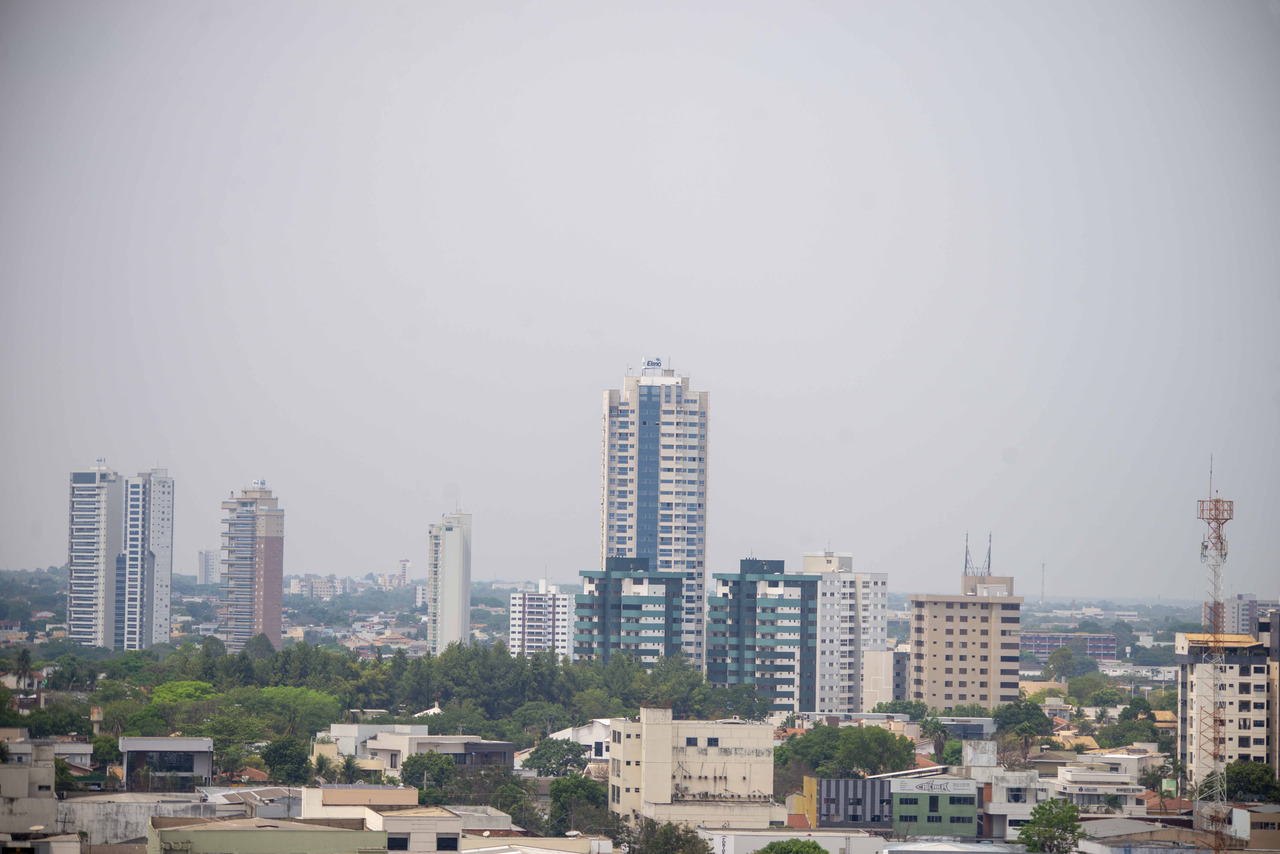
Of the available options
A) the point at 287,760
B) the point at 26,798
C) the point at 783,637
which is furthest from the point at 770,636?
the point at 26,798

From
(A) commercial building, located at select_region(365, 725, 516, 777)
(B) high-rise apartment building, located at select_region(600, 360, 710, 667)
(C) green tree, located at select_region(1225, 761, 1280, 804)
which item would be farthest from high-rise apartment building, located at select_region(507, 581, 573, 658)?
(C) green tree, located at select_region(1225, 761, 1280, 804)

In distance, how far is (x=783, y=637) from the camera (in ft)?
186

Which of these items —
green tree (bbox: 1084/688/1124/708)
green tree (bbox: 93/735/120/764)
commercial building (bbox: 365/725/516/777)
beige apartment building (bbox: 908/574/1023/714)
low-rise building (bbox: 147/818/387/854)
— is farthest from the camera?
green tree (bbox: 1084/688/1124/708)

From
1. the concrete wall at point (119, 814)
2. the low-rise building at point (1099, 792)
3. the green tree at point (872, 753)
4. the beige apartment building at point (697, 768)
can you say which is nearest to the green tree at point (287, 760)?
the concrete wall at point (119, 814)

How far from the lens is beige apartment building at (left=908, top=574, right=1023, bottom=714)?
5859 centimetres

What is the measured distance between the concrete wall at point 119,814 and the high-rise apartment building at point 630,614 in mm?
30102

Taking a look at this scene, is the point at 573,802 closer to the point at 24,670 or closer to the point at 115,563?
the point at 24,670

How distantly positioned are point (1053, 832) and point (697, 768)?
20.2ft

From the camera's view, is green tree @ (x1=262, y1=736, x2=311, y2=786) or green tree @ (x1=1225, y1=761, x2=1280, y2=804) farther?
green tree @ (x1=1225, y1=761, x2=1280, y2=804)

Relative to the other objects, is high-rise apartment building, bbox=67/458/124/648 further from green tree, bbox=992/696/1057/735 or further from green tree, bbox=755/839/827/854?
green tree, bbox=755/839/827/854

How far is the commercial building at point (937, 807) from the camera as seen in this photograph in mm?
32469

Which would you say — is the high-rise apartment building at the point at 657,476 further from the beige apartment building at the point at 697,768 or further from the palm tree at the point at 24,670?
the beige apartment building at the point at 697,768

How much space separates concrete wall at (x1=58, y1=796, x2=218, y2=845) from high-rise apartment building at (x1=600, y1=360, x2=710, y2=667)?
36157 mm

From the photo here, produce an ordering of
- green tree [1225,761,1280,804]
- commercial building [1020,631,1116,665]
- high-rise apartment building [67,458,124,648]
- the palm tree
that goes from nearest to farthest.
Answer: green tree [1225,761,1280,804] < the palm tree < high-rise apartment building [67,458,124,648] < commercial building [1020,631,1116,665]
